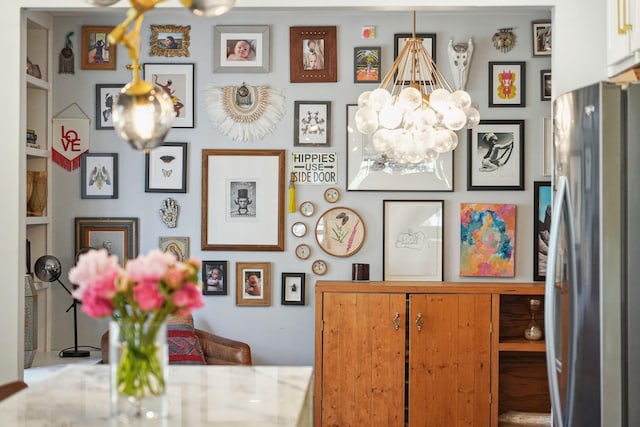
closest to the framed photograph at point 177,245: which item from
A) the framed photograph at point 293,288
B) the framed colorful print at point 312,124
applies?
the framed photograph at point 293,288

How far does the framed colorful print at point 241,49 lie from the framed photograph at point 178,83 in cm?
19

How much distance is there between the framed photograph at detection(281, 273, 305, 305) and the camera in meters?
5.05

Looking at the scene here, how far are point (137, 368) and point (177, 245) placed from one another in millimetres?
3230

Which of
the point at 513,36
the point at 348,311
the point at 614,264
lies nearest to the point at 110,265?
the point at 614,264

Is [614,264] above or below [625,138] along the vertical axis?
below

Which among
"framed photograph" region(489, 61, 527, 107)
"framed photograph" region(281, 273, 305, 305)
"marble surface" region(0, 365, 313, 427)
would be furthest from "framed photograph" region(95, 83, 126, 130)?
"marble surface" region(0, 365, 313, 427)

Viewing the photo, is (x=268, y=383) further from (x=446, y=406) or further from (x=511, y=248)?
(x=511, y=248)

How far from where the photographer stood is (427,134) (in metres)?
3.92

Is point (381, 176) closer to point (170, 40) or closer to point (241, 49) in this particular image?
point (241, 49)

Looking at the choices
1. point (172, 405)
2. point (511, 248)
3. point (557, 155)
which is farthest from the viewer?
point (511, 248)

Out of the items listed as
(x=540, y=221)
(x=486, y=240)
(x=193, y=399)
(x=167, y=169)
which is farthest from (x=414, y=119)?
(x=193, y=399)

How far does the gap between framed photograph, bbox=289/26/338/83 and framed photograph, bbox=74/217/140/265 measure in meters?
1.37

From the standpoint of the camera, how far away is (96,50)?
511cm

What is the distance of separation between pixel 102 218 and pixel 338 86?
167 centimetres
